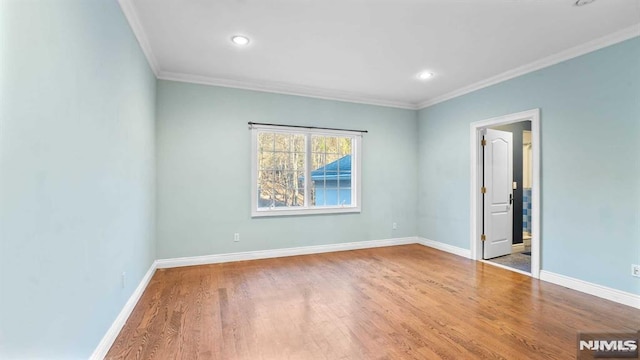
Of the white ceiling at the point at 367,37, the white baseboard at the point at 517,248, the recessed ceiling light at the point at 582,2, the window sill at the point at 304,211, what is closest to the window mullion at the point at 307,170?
the window sill at the point at 304,211

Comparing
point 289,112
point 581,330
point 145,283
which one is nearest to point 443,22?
point 289,112

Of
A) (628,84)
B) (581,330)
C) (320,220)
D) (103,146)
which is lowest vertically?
(581,330)

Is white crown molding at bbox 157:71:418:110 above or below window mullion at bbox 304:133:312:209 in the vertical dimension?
above

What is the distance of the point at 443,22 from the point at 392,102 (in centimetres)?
266

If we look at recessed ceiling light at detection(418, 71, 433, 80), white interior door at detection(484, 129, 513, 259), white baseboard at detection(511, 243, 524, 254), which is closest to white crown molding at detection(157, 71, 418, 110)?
recessed ceiling light at detection(418, 71, 433, 80)

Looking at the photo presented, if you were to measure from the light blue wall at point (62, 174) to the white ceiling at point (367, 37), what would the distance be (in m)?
0.70

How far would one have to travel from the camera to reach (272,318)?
8.34 ft

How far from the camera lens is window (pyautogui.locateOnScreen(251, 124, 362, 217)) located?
4.52 metres

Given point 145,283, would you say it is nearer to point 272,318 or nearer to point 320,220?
point 272,318

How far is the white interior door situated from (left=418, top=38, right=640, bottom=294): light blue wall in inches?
27.6

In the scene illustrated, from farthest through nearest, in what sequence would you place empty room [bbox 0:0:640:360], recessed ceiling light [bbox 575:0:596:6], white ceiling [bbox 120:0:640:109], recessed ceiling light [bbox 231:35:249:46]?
1. recessed ceiling light [bbox 231:35:249:46]
2. white ceiling [bbox 120:0:640:109]
3. recessed ceiling light [bbox 575:0:596:6]
4. empty room [bbox 0:0:640:360]

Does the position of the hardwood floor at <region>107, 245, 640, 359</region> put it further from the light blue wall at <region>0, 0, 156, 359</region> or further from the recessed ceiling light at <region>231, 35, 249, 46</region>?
the recessed ceiling light at <region>231, 35, 249, 46</region>

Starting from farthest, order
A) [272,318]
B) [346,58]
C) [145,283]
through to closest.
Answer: [346,58]
[145,283]
[272,318]

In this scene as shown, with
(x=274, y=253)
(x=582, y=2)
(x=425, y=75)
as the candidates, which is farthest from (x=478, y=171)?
(x=274, y=253)
